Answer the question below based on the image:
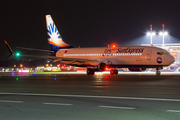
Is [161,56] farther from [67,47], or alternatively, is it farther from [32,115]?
[32,115]

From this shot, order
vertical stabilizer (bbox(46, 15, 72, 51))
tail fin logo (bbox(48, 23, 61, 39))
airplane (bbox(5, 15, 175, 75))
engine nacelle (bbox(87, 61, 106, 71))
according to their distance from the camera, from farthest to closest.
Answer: tail fin logo (bbox(48, 23, 61, 39)) → vertical stabilizer (bbox(46, 15, 72, 51)) → engine nacelle (bbox(87, 61, 106, 71)) → airplane (bbox(5, 15, 175, 75))

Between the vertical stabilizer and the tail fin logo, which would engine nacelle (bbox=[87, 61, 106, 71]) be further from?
the tail fin logo

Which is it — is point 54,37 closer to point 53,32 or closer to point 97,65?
point 53,32

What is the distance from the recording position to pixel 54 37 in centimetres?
5188

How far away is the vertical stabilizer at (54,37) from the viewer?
169 ft

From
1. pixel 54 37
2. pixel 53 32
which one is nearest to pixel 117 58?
pixel 54 37

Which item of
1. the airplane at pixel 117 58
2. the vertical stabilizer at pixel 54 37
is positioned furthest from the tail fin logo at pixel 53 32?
the airplane at pixel 117 58

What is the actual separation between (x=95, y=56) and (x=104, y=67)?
3.83 m

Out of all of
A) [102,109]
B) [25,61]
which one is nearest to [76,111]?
[102,109]

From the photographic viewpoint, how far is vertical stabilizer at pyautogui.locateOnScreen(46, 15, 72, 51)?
2030 inches

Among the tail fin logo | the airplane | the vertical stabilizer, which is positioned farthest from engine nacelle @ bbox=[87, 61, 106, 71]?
the tail fin logo

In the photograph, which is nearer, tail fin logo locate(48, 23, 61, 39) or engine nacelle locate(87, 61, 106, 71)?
engine nacelle locate(87, 61, 106, 71)

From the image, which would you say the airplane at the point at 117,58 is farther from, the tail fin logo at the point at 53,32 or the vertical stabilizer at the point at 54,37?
the tail fin logo at the point at 53,32

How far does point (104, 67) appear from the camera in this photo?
42.2m
